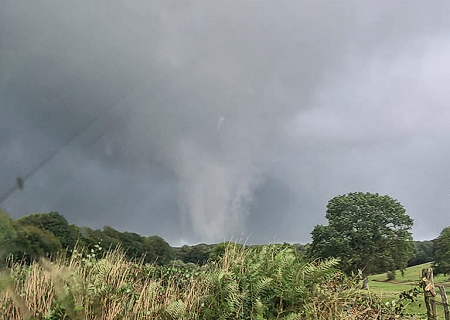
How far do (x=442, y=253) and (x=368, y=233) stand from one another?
319 inches

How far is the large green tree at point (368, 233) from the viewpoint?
34.9m

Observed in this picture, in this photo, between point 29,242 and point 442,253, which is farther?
point 442,253

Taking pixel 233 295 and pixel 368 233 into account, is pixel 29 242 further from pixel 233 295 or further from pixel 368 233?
pixel 368 233

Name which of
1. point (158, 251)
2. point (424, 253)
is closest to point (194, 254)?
point (158, 251)

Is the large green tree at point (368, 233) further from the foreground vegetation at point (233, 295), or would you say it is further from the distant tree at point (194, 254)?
the foreground vegetation at point (233, 295)

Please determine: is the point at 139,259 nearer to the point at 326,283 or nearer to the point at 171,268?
the point at 171,268

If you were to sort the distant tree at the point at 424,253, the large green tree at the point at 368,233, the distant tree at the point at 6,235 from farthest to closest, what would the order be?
the distant tree at the point at 424,253 < the large green tree at the point at 368,233 < the distant tree at the point at 6,235

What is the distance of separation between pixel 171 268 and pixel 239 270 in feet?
7.38

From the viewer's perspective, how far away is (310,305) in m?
5.84

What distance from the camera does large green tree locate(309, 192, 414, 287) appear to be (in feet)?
114

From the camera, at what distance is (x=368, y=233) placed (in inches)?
1393

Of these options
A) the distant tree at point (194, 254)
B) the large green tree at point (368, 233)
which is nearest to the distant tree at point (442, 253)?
the large green tree at point (368, 233)

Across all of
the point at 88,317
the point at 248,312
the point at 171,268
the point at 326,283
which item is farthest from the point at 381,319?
the point at 88,317

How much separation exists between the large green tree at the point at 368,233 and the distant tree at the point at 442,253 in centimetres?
281
